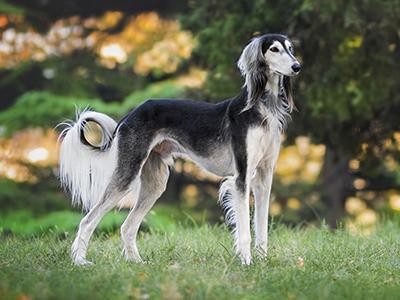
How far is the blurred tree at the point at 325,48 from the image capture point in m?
11.3

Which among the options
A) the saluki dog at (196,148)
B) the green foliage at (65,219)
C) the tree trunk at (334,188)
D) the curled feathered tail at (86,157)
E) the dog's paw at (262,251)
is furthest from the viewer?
the tree trunk at (334,188)

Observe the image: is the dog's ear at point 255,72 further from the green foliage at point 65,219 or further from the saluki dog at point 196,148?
the green foliage at point 65,219

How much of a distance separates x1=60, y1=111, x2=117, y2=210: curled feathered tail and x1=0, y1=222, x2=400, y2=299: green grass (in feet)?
1.86

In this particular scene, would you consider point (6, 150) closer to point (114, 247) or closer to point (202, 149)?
point (114, 247)

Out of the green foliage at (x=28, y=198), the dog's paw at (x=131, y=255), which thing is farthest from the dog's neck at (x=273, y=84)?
the green foliage at (x=28, y=198)

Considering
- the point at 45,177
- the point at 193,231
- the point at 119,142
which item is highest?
the point at 119,142

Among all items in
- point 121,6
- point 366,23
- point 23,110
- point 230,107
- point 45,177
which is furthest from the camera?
point 121,6

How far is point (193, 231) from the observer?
30.6ft

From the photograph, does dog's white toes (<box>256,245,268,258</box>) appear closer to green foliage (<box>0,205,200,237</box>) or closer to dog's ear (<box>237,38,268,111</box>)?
dog's ear (<box>237,38,268,111</box>)

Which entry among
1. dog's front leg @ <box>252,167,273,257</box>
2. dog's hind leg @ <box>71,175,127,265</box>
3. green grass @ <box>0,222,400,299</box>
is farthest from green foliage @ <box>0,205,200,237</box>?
dog's front leg @ <box>252,167,273,257</box>

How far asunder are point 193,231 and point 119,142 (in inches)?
99.1

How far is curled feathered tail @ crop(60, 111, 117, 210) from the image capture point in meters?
7.21

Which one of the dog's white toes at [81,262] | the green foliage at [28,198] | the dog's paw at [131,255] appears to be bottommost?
the green foliage at [28,198]

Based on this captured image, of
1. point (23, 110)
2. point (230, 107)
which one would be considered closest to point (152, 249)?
point (230, 107)
